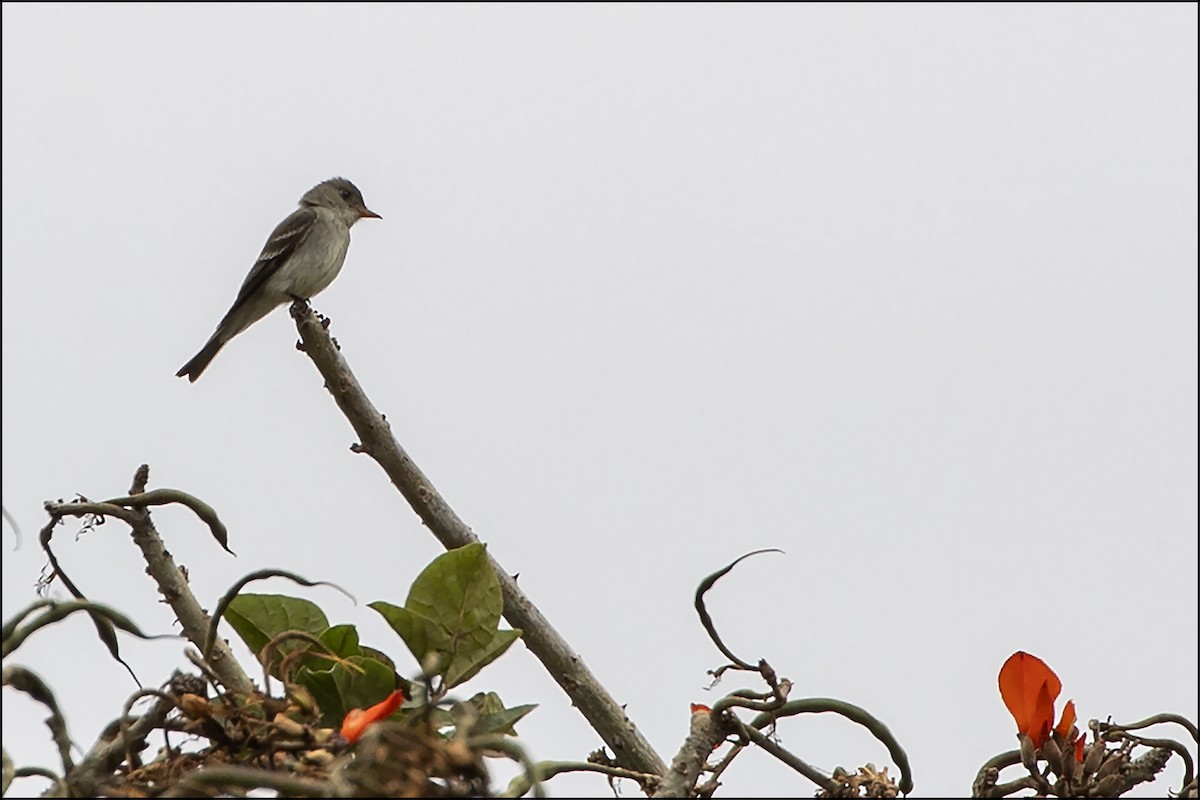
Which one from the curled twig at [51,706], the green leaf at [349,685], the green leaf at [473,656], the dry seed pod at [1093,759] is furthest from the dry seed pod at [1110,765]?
the curled twig at [51,706]

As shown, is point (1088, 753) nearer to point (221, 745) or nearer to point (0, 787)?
point (221, 745)

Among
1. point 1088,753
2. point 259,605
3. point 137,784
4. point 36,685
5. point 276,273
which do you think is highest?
point 276,273

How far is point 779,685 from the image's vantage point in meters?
2.02

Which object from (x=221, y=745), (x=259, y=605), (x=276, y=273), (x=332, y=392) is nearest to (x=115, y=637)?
(x=221, y=745)

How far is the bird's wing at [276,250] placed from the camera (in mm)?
14695

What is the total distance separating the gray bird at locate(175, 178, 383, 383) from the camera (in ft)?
48.2

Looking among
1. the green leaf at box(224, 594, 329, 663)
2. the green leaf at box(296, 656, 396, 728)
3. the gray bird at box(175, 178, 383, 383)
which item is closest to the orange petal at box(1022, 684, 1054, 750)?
the green leaf at box(296, 656, 396, 728)

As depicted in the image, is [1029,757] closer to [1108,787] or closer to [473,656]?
[1108,787]

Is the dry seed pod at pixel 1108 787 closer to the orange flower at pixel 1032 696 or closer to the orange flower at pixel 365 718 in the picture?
the orange flower at pixel 1032 696

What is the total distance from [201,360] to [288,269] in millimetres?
1389

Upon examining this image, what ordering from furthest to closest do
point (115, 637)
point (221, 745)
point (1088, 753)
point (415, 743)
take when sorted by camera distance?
point (1088, 753)
point (115, 637)
point (221, 745)
point (415, 743)

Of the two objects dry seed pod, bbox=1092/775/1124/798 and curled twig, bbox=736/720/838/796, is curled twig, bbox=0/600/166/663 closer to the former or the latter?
curled twig, bbox=736/720/838/796

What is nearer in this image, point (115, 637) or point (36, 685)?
point (36, 685)

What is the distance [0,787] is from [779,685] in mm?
958
